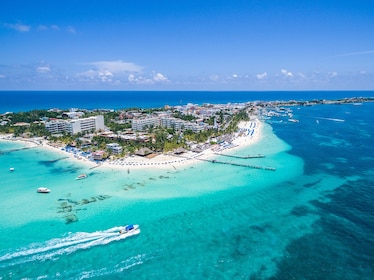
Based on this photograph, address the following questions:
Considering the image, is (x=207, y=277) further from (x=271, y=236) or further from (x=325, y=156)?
(x=325, y=156)

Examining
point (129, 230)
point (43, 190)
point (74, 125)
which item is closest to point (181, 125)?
point (74, 125)

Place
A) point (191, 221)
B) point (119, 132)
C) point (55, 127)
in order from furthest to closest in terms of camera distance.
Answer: point (55, 127) < point (119, 132) < point (191, 221)

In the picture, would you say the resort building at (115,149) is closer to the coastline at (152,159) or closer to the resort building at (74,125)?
the coastline at (152,159)

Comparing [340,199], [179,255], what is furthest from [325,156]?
[179,255]

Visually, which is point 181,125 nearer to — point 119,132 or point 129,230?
point 119,132

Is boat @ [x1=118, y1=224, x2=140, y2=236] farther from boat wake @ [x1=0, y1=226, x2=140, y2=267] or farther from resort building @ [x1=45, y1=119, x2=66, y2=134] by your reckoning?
resort building @ [x1=45, y1=119, x2=66, y2=134]

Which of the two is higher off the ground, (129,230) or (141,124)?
(141,124)

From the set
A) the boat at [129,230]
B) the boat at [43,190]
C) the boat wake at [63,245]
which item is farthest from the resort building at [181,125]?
the boat wake at [63,245]
